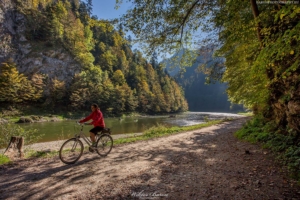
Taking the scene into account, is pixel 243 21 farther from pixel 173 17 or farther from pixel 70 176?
pixel 70 176

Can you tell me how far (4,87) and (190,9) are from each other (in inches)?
2010

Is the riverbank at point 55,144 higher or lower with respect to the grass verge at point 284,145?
lower

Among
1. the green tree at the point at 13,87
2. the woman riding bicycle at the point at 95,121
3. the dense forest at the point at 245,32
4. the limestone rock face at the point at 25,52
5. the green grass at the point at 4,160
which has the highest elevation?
the limestone rock face at the point at 25,52

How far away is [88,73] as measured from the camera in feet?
211

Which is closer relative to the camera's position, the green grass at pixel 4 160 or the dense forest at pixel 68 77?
the green grass at pixel 4 160

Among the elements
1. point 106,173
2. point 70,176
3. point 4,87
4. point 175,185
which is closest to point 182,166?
point 175,185

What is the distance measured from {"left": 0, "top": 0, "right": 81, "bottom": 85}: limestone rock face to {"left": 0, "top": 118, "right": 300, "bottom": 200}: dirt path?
57.7 meters

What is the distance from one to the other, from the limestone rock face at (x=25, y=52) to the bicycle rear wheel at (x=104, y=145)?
2222 inches

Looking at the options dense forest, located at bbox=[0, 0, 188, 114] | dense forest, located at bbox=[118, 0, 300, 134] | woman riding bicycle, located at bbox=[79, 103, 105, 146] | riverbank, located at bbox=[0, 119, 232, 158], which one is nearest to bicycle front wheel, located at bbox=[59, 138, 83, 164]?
woman riding bicycle, located at bbox=[79, 103, 105, 146]

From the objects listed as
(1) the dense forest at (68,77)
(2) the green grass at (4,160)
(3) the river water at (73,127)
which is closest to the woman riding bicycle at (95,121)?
(3) the river water at (73,127)

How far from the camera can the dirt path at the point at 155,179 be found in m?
3.78

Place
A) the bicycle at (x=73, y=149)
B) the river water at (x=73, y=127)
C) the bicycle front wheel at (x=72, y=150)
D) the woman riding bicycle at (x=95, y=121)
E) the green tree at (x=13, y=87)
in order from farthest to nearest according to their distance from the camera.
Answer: the green tree at (x=13, y=87) → the river water at (x=73, y=127) → the woman riding bicycle at (x=95, y=121) → the bicycle front wheel at (x=72, y=150) → the bicycle at (x=73, y=149)

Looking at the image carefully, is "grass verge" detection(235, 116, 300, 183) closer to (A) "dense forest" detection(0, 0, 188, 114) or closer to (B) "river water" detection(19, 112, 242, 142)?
(B) "river water" detection(19, 112, 242, 142)

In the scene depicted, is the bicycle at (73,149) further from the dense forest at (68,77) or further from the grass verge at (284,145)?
the dense forest at (68,77)
